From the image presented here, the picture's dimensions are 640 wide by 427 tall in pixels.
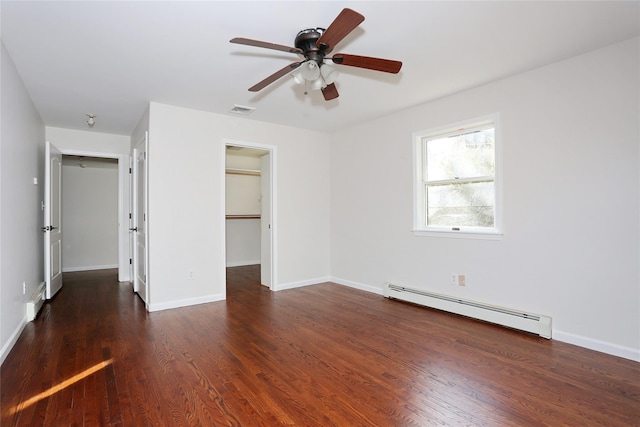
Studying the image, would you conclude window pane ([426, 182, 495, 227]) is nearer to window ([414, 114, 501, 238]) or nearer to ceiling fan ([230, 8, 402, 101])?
window ([414, 114, 501, 238])

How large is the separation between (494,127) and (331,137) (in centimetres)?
272

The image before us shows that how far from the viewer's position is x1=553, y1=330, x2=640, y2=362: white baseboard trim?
261cm

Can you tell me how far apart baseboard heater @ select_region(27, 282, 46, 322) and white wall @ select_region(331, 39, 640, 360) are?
174 inches

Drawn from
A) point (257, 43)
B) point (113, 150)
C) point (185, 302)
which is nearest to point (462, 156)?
point (257, 43)

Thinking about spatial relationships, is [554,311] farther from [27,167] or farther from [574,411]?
[27,167]

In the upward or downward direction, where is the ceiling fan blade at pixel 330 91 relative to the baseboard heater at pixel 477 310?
upward

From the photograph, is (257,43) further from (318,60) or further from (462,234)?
(462,234)

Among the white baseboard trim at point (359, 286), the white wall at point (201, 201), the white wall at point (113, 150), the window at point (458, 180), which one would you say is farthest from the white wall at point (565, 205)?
the white wall at point (113, 150)

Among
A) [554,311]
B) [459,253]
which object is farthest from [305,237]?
[554,311]

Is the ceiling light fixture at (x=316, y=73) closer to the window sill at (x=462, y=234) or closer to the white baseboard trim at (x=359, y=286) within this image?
the window sill at (x=462, y=234)

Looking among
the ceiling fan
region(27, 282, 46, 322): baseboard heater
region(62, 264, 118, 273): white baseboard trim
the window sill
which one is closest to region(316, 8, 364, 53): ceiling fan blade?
the ceiling fan

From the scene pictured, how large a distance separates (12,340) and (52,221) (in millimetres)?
2129

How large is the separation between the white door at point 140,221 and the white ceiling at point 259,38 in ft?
2.69

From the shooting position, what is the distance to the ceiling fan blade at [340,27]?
1.73 metres
